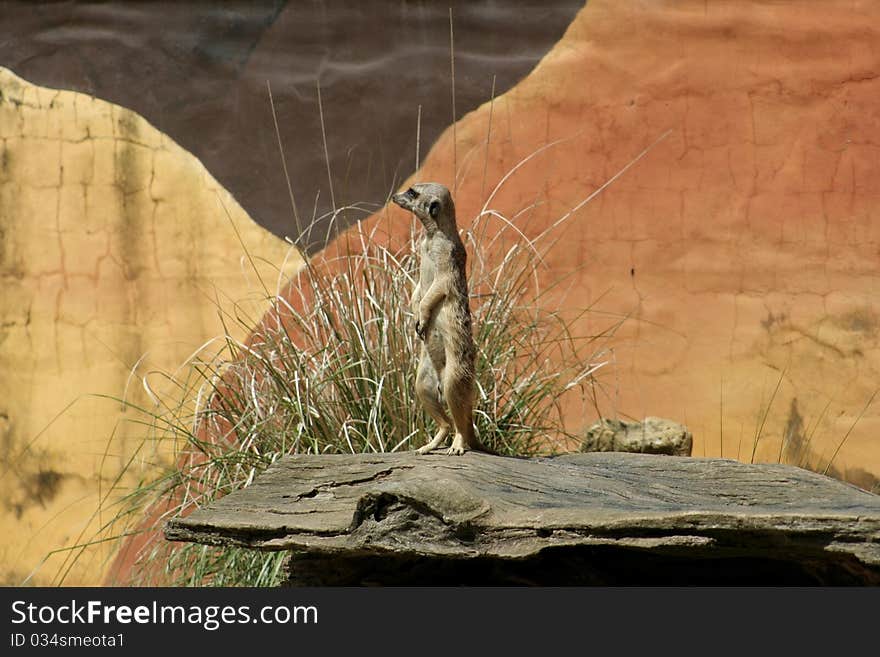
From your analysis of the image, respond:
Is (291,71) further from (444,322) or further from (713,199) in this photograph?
(444,322)

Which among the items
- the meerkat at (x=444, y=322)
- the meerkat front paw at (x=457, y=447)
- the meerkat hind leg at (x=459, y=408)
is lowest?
the meerkat front paw at (x=457, y=447)

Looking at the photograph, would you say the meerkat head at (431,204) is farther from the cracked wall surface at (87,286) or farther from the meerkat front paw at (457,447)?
the cracked wall surface at (87,286)

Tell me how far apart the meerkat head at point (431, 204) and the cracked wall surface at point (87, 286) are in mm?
1948

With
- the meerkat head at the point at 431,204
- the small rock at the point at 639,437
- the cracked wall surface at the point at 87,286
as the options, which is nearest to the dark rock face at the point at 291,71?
the cracked wall surface at the point at 87,286

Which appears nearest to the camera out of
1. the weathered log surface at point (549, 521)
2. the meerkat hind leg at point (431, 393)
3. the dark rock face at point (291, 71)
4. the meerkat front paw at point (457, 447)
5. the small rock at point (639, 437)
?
the weathered log surface at point (549, 521)

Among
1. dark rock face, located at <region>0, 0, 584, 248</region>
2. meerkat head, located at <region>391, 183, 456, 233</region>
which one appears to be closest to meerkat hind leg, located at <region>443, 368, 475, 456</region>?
meerkat head, located at <region>391, 183, 456, 233</region>

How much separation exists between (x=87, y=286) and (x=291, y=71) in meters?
1.14

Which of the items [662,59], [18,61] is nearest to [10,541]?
[18,61]

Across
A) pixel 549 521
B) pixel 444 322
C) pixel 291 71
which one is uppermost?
pixel 291 71

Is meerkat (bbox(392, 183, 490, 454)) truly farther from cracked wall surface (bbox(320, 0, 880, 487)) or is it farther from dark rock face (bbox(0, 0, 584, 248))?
dark rock face (bbox(0, 0, 584, 248))

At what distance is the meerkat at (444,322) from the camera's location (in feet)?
9.10

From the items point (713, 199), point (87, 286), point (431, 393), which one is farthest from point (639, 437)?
point (87, 286)

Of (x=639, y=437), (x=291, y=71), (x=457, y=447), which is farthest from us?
(x=291, y=71)

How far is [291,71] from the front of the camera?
4812 mm
